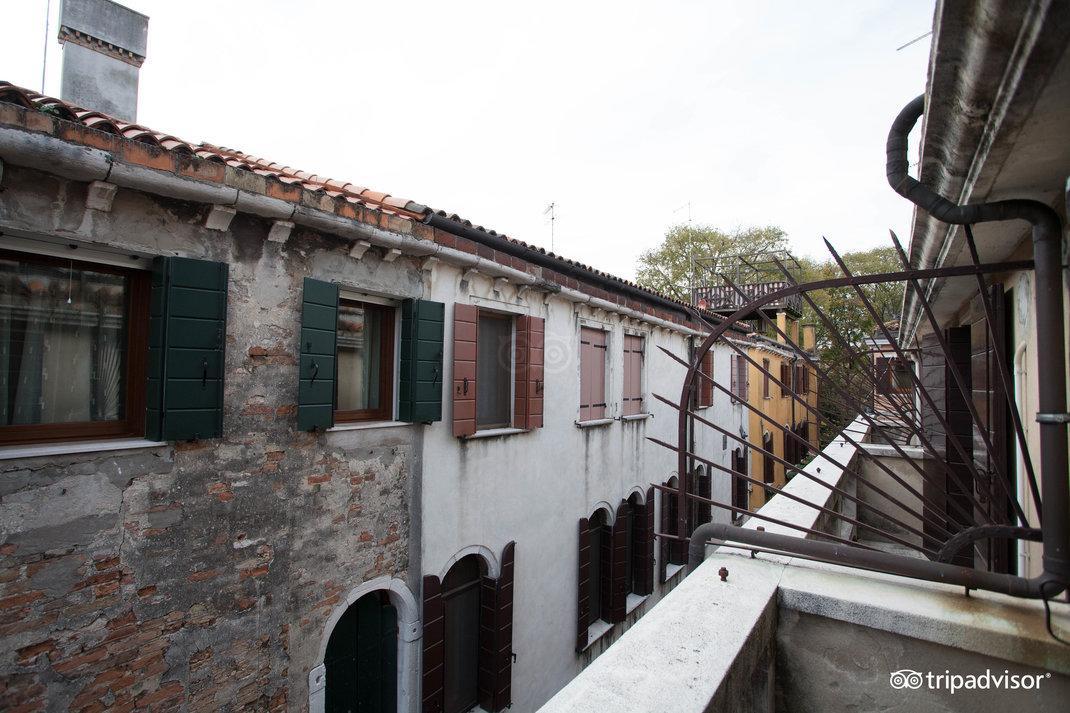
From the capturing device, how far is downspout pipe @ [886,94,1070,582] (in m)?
1.72

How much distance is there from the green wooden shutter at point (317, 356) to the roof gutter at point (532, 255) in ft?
4.42

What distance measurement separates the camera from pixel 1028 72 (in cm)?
118

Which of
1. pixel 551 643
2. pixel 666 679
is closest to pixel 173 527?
pixel 666 679

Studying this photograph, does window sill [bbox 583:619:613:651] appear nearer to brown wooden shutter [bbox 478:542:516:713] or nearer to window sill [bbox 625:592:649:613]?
window sill [bbox 625:592:649:613]

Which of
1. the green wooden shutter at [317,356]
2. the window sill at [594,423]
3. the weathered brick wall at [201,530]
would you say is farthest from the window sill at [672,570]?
the green wooden shutter at [317,356]

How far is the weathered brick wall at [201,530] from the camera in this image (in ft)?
9.43

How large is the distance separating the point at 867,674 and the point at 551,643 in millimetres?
5389

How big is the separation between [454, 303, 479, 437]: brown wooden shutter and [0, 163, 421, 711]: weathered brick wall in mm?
881

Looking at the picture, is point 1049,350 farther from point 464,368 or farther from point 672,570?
point 672,570

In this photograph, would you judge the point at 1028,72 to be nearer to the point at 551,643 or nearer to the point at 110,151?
the point at 110,151

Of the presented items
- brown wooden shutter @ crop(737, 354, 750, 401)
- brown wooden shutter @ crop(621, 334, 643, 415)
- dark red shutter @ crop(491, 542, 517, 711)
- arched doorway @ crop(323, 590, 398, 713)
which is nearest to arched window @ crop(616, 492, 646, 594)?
brown wooden shutter @ crop(621, 334, 643, 415)

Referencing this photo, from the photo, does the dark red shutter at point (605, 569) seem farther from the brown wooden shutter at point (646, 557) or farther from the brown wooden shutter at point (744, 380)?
the brown wooden shutter at point (744, 380)

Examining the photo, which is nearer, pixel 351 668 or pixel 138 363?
pixel 138 363

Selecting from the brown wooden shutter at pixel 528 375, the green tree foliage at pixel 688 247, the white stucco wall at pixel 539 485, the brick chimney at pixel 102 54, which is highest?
the green tree foliage at pixel 688 247
